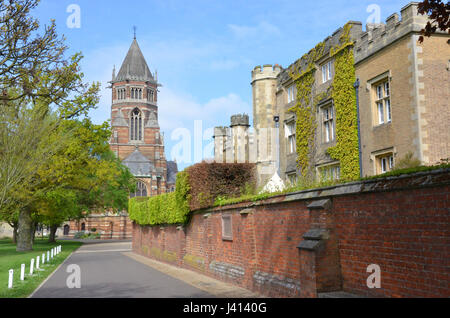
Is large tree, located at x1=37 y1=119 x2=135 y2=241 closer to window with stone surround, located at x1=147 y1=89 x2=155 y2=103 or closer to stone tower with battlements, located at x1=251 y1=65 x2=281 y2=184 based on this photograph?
stone tower with battlements, located at x1=251 y1=65 x2=281 y2=184

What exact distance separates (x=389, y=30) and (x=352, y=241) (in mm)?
12671

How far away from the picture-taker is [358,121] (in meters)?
19.1

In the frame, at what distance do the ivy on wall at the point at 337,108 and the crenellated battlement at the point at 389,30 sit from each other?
0.74 metres

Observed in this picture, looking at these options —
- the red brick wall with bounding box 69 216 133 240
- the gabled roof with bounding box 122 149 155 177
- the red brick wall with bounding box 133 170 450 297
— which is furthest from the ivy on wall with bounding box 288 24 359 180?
the gabled roof with bounding box 122 149 155 177

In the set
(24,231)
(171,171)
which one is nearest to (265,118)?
(24,231)

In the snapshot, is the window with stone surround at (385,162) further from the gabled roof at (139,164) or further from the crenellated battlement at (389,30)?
the gabled roof at (139,164)

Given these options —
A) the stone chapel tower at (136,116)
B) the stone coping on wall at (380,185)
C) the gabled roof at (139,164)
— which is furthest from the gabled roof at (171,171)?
the stone coping on wall at (380,185)

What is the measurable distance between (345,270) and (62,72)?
312 inches

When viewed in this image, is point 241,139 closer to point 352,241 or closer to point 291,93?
point 291,93

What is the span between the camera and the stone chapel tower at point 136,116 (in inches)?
3728

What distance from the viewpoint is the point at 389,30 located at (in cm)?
1767
